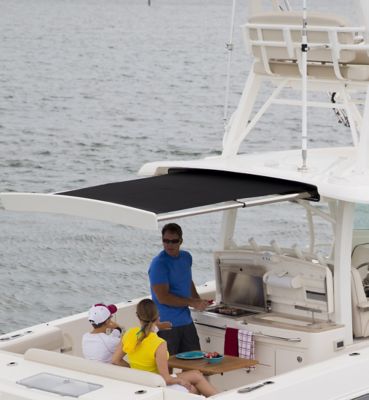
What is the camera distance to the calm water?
18016mm

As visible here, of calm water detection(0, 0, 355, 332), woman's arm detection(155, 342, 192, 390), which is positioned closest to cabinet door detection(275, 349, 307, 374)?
woman's arm detection(155, 342, 192, 390)

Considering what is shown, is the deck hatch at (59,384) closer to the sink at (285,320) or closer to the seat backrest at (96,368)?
the seat backrest at (96,368)

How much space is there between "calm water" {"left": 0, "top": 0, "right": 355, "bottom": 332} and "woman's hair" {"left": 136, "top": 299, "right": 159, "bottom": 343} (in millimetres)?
6948

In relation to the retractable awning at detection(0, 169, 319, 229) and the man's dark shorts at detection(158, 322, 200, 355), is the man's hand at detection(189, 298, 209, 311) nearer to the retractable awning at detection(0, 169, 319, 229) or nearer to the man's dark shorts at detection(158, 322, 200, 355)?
the man's dark shorts at detection(158, 322, 200, 355)

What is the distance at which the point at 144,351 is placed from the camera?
8.74 metres

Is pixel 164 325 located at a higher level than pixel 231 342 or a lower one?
higher

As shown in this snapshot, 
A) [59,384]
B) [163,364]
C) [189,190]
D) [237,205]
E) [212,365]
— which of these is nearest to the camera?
[59,384]

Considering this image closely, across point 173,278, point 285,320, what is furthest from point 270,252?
point 173,278

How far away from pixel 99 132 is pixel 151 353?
71.1 feet

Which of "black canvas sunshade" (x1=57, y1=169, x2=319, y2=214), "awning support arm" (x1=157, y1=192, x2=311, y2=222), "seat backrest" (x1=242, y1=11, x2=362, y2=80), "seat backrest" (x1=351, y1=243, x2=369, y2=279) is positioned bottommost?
"seat backrest" (x1=351, y1=243, x2=369, y2=279)

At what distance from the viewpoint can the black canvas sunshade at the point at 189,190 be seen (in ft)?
28.7

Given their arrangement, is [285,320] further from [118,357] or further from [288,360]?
[118,357]

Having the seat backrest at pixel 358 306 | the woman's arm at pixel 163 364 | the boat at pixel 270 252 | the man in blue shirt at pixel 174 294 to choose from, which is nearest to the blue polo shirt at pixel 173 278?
the man in blue shirt at pixel 174 294

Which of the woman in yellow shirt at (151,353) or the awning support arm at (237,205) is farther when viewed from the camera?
the woman in yellow shirt at (151,353)
